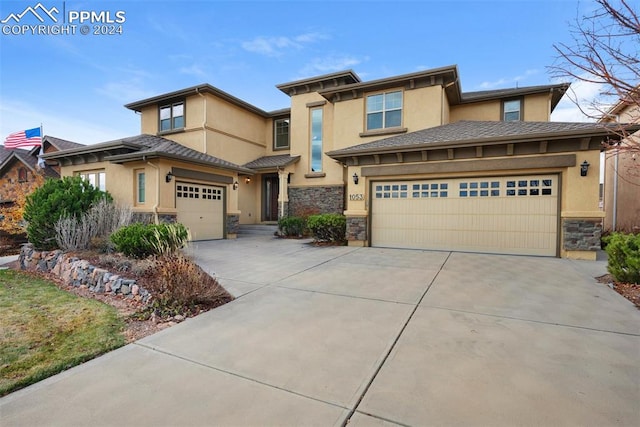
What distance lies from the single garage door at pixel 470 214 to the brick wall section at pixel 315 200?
180 inches

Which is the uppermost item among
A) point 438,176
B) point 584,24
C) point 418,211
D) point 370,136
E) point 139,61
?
Result: point 139,61

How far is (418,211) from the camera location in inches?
381

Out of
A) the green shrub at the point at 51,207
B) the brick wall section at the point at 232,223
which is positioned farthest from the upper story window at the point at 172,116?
the green shrub at the point at 51,207

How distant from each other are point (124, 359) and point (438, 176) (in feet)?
29.7

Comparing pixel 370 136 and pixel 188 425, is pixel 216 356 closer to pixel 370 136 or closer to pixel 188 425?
pixel 188 425

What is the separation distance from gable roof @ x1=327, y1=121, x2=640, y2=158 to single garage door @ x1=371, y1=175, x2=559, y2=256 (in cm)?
120

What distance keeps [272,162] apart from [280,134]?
3.02 m

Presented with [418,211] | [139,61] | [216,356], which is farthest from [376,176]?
[139,61]

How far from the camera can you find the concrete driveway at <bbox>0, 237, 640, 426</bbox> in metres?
2.06

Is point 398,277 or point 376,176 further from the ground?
point 376,176

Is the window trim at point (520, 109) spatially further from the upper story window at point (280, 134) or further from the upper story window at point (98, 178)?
the upper story window at point (98, 178)

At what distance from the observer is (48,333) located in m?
3.66

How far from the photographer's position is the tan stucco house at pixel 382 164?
8180mm

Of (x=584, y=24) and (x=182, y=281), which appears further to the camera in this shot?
(x=182, y=281)
